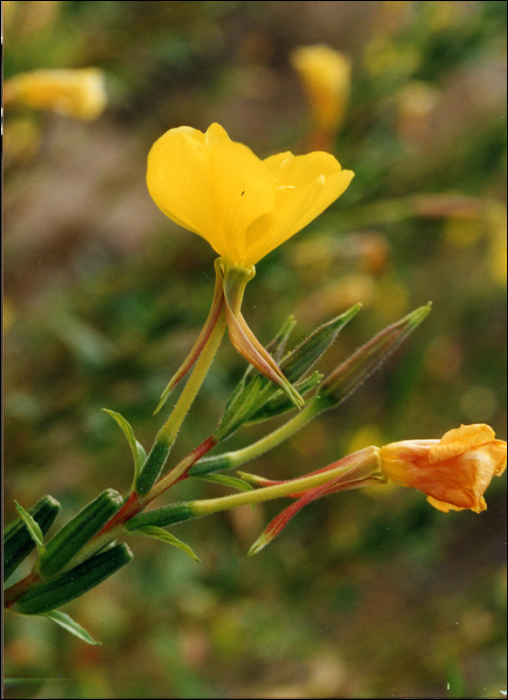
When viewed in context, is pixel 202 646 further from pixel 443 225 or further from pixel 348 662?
pixel 443 225

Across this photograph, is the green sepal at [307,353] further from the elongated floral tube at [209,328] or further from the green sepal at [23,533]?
the green sepal at [23,533]

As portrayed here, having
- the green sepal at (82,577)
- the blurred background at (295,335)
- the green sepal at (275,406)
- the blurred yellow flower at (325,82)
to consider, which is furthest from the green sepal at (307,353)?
the blurred yellow flower at (325,82)

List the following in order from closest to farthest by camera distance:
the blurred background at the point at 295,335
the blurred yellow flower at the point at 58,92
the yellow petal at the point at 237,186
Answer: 1. the yellow petal at the point at 237,186
2. the blurred yellow flower at the point at 58,92
3. the blurred background at the point at 295,335

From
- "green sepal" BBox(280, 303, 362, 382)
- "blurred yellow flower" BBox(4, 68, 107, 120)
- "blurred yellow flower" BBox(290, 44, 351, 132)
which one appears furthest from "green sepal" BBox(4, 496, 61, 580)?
"blurred yellow flower" BBox(290, 44, 351, 132)

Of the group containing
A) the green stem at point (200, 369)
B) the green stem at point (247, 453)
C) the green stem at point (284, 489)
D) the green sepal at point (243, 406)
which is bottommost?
the green stem at point (284, 489)

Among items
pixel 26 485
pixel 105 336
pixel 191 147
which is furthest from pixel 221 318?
pixel 105 336

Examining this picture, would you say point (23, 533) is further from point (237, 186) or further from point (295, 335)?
point (295, 335)

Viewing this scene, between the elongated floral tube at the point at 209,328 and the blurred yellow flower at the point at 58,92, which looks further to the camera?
the blurred yellow flower at the point at 58,92
